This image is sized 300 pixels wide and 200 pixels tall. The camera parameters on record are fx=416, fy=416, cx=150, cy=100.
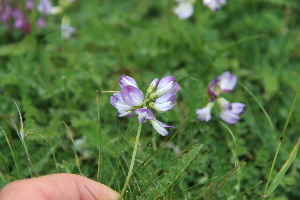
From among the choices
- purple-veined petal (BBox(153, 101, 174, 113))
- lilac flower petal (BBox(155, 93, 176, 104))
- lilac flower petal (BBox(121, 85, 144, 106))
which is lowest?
purple-veined petal (BBox(153, 101, 174, 113))

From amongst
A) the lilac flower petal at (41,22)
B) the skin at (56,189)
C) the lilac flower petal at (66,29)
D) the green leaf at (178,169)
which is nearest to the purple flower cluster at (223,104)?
the green leaf at (178,169)

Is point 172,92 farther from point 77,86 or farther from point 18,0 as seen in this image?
point 18,0

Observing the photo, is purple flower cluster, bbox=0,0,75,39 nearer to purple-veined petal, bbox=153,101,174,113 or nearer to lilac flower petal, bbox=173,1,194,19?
lilac flower petal, bbox=173,1,194,19

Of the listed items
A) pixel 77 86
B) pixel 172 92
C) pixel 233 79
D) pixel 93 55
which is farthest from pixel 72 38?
pixel 172 92

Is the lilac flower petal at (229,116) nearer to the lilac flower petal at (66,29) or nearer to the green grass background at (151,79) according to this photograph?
the green grass background at (151,79)

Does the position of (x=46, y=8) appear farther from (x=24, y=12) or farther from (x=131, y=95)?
(x=131, y=95)

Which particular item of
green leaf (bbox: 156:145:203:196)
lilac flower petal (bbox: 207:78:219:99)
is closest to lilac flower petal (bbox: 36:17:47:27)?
lilac flower petal (bbox: 207:78:219:99)
